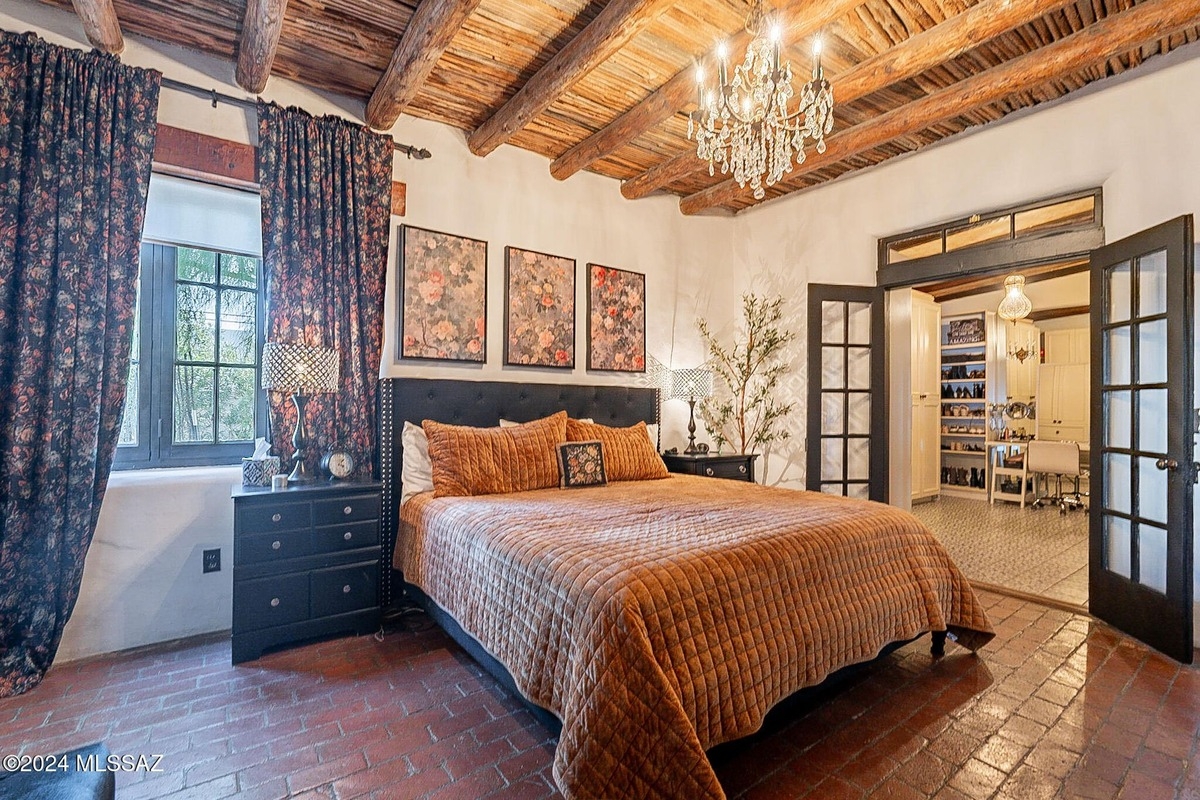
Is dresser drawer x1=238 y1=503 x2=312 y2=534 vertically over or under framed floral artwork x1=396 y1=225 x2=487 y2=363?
under

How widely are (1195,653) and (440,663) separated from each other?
353cm

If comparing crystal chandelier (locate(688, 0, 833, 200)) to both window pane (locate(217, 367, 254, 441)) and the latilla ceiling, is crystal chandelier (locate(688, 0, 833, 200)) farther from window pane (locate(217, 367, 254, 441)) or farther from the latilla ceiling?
window pane (locate(217, 367, 254, 441))

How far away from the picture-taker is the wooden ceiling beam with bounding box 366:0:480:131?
7.40 ft

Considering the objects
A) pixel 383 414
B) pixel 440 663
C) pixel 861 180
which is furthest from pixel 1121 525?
pixel 383 414

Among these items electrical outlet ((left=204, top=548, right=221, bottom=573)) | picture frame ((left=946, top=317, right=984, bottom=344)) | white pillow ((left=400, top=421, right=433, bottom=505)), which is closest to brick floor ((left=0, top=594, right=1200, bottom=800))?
electrical outlet ((left=204, top=548, right=221, bottom=573))

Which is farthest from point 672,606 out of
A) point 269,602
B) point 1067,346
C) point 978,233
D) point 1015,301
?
point 1067,346

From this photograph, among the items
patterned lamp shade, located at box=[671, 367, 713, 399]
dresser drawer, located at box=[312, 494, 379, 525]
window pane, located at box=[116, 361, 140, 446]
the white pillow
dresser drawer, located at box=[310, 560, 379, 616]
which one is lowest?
dresser drawer, located at box=[310, 560, 379, 616]

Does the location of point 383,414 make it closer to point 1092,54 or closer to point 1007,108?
point 1092,54

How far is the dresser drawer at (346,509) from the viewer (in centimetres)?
259

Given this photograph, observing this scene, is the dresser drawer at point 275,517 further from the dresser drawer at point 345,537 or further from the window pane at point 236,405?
the window pane at point 236,405

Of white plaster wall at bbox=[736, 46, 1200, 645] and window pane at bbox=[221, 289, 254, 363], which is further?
window pane at bbox=[221, 289, 254, 363]

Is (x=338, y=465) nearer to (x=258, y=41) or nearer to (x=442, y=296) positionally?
(x=442, y=296)

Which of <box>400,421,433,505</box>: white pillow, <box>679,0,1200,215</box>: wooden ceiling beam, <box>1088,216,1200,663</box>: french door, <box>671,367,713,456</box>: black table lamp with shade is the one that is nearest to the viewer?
<box>679,0,1200,215</box>: wooden ceiling beam

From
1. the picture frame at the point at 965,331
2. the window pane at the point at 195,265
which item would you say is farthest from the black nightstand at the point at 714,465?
the picture frame at the point at 965,331
